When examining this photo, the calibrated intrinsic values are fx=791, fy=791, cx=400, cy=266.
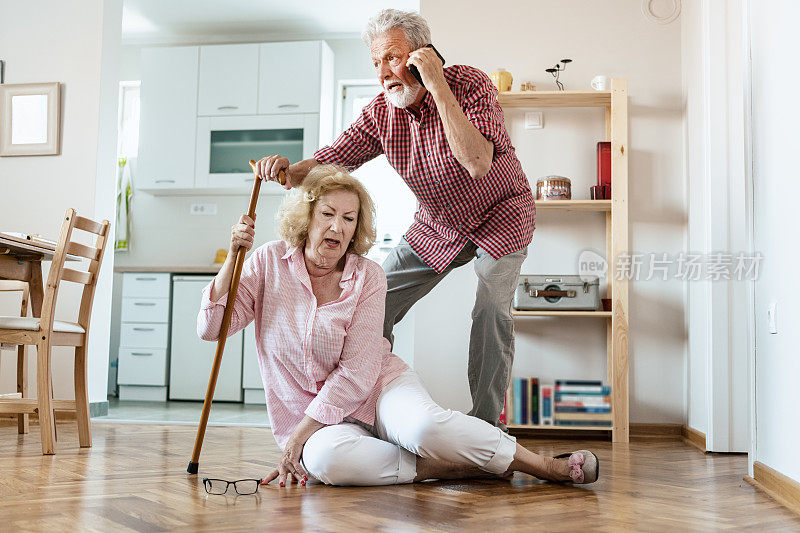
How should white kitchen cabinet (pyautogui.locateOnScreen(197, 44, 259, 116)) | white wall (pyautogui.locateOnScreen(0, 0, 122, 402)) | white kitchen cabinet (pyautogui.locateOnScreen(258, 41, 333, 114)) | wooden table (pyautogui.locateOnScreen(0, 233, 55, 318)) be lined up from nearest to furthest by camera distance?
wooden table (pyautogui.locateOnScreen(0, 233, 55, 318)), white wall (pyautogui.locateOnScreen(0, 0, 122, 402)), white kitchen cabinet (pyautogui.locateOnScreen(258, 41, 333, 114)), white kitchen cabinet (pyautogui.locateOnScreen(197, 44, 259, 116))

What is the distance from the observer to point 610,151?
3705mm

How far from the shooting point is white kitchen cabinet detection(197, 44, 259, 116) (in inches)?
225

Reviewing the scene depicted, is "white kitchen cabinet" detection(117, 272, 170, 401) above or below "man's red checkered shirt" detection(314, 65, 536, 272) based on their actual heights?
below

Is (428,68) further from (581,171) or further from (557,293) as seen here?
(581,171)

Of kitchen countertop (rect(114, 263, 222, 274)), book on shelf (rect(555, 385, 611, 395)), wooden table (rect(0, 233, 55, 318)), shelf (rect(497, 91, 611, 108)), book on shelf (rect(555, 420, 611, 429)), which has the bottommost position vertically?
book on shelf (rect(555, 420, 611, 429))

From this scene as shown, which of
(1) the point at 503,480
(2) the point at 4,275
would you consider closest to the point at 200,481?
(1) the point at 503,480

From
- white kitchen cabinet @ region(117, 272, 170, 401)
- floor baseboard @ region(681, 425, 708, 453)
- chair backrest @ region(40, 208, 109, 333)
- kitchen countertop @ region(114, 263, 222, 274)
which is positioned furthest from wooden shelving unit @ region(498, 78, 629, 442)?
white kitchen cabinet @ region(117, 272, 170, 401)

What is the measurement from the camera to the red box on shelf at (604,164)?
3.69 meters

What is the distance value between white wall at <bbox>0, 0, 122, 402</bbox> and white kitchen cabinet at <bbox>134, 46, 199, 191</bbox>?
4.79 feet

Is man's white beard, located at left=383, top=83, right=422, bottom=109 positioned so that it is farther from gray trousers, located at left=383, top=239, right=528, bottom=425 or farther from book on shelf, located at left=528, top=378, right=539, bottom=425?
book on shelf, located at left=528, top=378, right=539, bottom=425

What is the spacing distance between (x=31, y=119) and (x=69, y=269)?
1.68m

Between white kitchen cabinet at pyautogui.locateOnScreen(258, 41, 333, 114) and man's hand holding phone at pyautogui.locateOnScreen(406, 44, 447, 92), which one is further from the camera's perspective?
white kitchen cabinet at pyautogui.locateOnScreen(258, 41, 333, 114)

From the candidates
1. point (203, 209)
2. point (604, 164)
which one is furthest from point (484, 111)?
point (203, 209)

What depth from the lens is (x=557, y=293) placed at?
357cm
